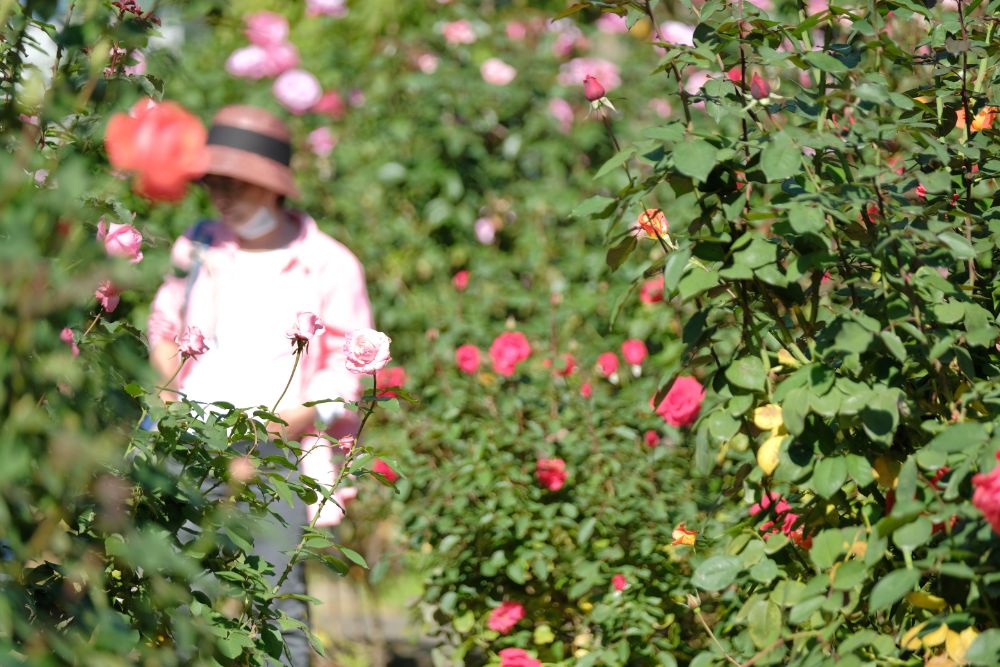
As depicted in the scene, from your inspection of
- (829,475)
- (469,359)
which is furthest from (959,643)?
(469,359)

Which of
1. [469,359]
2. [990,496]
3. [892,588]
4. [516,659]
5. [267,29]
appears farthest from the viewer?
[267,29]

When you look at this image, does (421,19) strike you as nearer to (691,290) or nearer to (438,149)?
(438,149)

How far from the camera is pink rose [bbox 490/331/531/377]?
137 inches

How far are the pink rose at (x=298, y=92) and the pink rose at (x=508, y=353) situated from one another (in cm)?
265

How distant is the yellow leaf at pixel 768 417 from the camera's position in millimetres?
1965

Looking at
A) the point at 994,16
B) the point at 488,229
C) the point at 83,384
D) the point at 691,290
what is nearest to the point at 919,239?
the point at 691,290

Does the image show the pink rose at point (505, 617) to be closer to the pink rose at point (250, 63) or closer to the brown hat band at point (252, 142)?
the brown hat band at point (252, 142)

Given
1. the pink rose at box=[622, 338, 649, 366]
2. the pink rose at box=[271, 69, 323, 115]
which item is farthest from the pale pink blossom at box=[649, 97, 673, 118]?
the pink rose at box=[622, 338, 649, 366]

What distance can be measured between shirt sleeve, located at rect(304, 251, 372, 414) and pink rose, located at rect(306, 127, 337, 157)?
256 cm

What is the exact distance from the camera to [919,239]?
1.81 m

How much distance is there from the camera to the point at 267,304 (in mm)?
3059

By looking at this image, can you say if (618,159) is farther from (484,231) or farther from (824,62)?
(484,231)

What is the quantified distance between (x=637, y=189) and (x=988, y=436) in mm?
590

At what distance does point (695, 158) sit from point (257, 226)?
1667 mm
